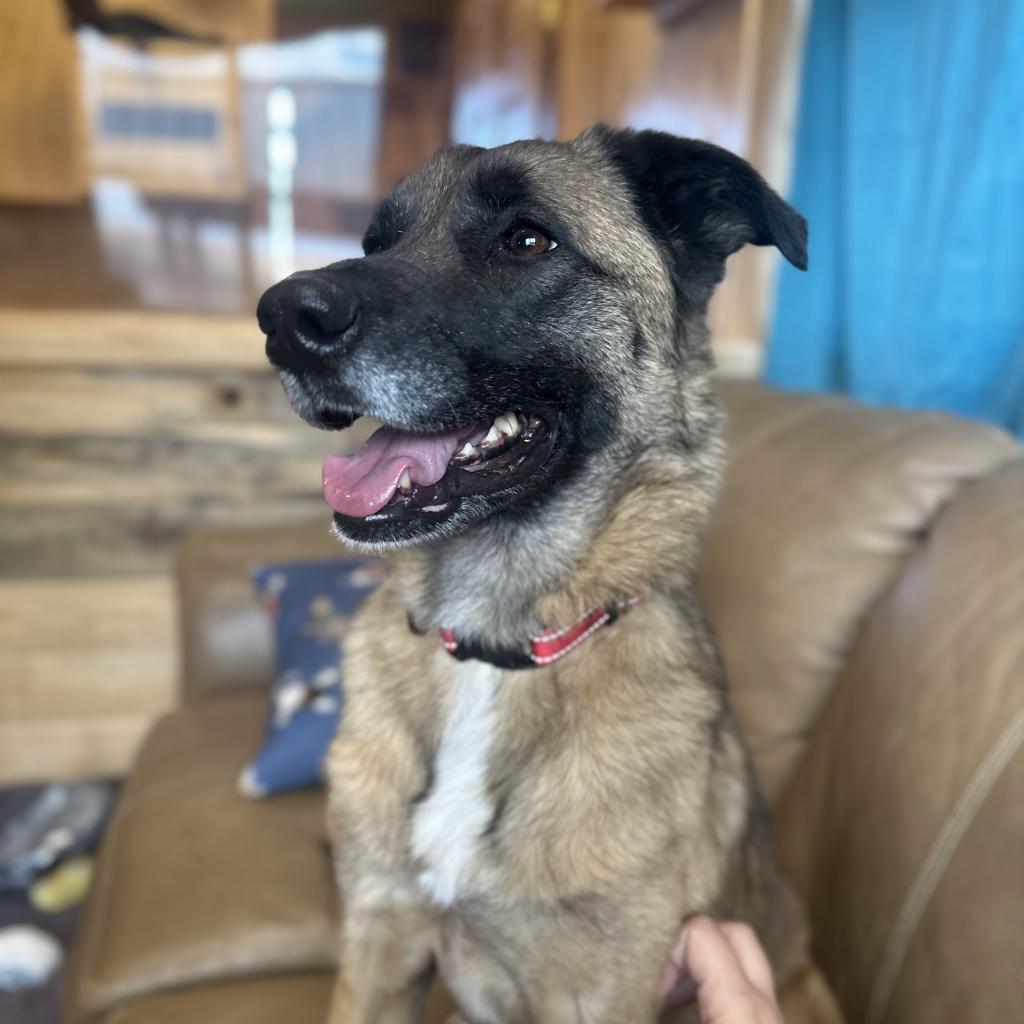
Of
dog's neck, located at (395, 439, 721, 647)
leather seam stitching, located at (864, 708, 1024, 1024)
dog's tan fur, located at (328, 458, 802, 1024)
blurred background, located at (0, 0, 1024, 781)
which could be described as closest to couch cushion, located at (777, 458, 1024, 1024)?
leather seam stitching, located at (864, 708, 1024, 1024)

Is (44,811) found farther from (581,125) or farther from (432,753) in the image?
(581,125)

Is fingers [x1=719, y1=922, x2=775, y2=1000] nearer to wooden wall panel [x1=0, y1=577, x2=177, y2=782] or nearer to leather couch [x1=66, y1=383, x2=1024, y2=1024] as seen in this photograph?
leather couch [x1=66, y1=383, x2=1024, y2=1024]

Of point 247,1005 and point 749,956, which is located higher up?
point 749,956

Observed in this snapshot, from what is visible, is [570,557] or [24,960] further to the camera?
[24,960]

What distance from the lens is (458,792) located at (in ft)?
3.40

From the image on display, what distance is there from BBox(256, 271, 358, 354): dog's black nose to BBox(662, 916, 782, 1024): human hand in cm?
69

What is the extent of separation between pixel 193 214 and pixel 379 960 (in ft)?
7.67

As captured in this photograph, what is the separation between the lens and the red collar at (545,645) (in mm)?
1035

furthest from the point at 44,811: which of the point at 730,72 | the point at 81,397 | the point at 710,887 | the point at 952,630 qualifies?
the point at 730,72

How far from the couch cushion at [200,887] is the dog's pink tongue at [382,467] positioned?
0.75 metres

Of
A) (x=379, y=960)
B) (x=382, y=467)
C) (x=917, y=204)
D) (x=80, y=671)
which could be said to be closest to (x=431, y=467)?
(x=382, y=467)

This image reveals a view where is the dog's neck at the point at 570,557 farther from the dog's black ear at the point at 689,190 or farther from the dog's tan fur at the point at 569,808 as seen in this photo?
the dog's black ear at the point at 689,190

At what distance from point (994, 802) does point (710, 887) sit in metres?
0.32

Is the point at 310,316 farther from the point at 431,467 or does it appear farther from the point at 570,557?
the point at 570,557
